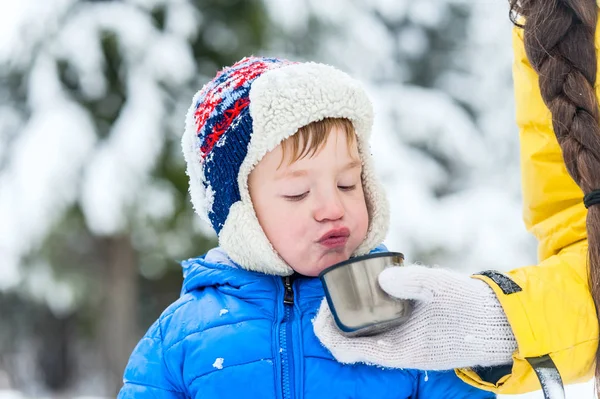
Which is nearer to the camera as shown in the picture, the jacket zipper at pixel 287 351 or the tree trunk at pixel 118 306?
the jacket zipper at pixel 287 351

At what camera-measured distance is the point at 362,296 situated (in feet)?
4.59

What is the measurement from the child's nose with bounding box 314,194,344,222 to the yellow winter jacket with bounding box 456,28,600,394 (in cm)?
35

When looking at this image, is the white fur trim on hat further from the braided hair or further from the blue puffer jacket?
the braided hair

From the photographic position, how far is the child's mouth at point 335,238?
1610 mm

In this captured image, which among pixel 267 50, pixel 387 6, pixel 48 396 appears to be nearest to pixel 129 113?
pixel 267 50

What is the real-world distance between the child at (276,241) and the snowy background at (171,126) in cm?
380

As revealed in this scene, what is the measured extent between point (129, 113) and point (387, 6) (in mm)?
2693

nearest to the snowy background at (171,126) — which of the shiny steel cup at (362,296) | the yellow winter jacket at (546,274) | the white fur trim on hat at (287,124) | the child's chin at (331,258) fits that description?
the white fur trim on hat at (287,124)

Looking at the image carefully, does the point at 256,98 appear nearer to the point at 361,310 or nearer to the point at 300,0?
the point at 361,310

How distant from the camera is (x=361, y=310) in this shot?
1.40 metres

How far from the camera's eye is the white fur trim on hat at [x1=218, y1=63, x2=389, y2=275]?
5.35ft

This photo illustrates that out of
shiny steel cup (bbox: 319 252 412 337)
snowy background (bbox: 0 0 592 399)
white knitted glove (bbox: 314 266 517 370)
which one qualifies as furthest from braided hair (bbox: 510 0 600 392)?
snowy background (bbox: 0 0 592 399)

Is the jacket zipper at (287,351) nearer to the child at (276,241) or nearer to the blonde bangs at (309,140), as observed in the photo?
the child at (276,241)

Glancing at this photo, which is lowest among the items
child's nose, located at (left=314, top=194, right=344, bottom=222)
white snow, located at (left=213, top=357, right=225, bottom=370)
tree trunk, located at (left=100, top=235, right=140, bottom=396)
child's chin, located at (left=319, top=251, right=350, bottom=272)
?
white snow, located at (left=213, top=357, right=225, bottom=370)
